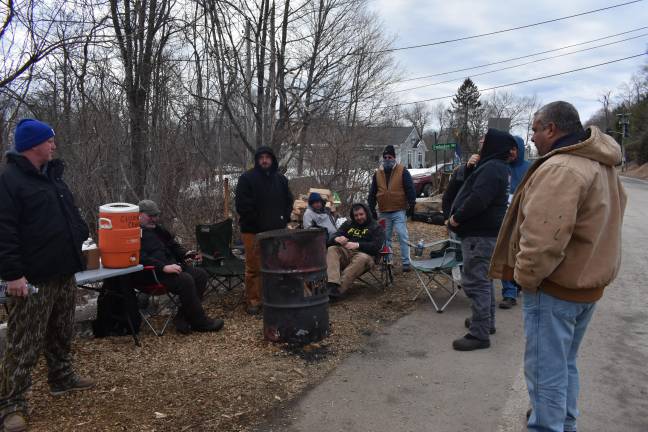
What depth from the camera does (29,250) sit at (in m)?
3.33

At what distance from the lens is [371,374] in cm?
422

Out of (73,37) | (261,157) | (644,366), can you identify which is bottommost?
(644,366)

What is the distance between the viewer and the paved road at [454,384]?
3424mm

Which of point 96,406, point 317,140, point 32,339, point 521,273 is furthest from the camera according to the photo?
point 317,140

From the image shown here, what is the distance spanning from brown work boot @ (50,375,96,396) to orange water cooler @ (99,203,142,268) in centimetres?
112

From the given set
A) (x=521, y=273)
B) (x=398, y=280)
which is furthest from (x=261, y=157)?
(x=521, y=273)

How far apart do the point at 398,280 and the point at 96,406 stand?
15.2 ft

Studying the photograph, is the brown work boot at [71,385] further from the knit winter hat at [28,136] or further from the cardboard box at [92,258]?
the knit winter hat at [28,136]

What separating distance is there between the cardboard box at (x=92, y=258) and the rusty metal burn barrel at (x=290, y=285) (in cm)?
143

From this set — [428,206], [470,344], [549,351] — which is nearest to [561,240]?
[549,351]

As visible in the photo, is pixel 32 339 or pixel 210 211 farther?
pixel 210 211

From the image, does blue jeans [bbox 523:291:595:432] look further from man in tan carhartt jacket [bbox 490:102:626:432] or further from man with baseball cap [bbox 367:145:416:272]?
man with baseball cap [bbox 367:145:416:272]

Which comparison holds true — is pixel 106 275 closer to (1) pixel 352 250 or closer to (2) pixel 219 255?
(2) pixel 219 255

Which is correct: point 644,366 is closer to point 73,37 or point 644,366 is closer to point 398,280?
point 398,280
